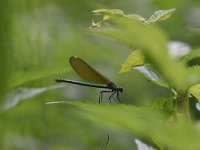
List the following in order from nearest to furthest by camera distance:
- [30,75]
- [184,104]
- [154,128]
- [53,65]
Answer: [154,128] < [184,104] < [30,75] < [53,65]

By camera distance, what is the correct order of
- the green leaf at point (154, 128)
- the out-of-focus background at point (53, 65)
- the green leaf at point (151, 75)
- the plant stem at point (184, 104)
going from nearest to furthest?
the green leaf at point (154, 128)
the plant stem at point (184, 104)
the green leaf at point (151, 75)
the out-of-focus background at point (53, 65)

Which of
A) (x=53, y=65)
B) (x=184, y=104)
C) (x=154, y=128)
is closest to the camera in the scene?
(x=154, y=128)

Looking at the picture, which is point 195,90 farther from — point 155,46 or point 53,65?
point 53,65

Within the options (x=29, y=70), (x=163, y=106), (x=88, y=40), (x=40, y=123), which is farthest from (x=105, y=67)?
(x=163, y=106)

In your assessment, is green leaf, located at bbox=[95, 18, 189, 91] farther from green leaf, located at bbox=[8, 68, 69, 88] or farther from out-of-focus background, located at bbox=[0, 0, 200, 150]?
green leaf, located at bbox=[8, 68, 69, 88]

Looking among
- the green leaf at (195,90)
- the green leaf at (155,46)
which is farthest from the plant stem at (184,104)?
the green leaf at (155,46)

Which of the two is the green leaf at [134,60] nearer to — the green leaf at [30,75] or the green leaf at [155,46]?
the green leaf at [30,75]

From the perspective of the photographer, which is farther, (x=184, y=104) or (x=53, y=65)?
(x=53, y=65)

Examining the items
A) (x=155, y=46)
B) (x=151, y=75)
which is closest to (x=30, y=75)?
(x=151, y=75)

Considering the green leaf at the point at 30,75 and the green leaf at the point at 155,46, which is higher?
the green leaf at the point at 155,46
